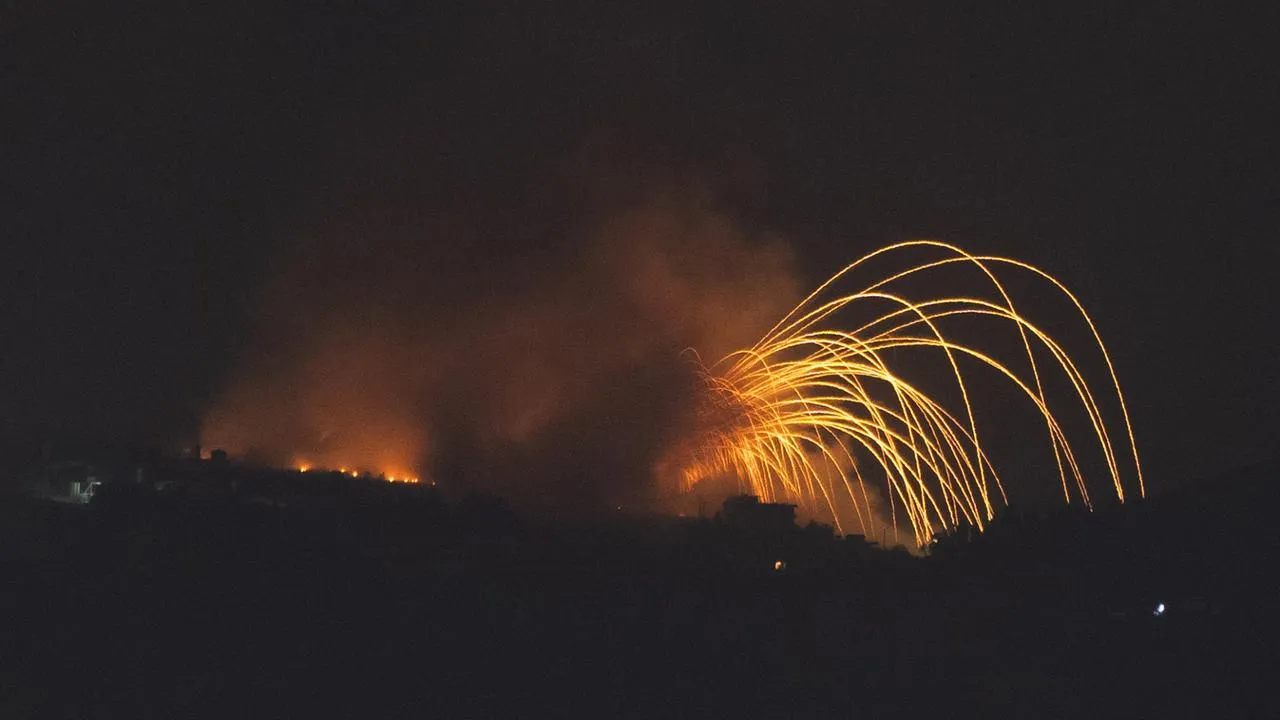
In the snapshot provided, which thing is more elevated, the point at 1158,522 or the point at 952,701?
the point at 1158,522

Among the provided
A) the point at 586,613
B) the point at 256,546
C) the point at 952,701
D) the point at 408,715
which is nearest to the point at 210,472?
the point at 256,546

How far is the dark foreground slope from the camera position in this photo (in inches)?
703

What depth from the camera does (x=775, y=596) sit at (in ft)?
78.8

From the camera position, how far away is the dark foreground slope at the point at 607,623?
17.9 meters

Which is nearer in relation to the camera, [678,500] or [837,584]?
[837,584]

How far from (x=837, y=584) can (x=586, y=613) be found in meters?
6.17

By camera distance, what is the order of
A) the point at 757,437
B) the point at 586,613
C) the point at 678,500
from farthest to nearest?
the point at 678,500, the point at 757,437, the point at 586,613

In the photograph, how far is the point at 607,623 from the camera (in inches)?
833

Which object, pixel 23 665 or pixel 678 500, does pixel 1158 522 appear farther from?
pixel 678 500

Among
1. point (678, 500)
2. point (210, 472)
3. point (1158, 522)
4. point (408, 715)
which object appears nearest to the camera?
point (408, 715)

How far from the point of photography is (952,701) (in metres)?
18.2

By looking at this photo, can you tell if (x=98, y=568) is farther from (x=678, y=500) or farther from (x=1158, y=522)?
(x=678, y=500)

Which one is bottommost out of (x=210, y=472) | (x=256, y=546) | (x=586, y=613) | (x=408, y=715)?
(x=408, y=715)

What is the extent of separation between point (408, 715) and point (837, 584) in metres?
11.0
